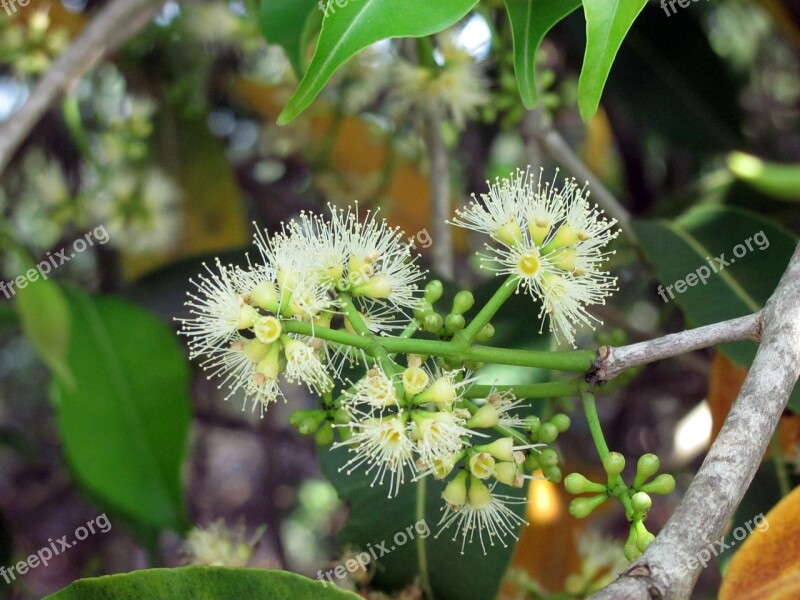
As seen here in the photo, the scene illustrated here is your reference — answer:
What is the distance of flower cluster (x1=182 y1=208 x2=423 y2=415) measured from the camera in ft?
2.55

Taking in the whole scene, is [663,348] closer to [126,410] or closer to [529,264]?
[529,264]

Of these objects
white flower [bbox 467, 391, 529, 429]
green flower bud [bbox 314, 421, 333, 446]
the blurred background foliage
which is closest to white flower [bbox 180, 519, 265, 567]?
the blurred background foliage

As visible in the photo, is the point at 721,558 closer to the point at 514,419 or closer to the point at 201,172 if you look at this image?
the point at 514,419

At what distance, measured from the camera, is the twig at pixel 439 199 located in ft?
4.83

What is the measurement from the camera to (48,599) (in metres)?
0.72

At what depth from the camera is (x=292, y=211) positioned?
2.37 m

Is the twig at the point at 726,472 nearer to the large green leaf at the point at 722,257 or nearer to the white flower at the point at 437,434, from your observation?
the white flower at the point at 437,434

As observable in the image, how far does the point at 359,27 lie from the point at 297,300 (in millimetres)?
259

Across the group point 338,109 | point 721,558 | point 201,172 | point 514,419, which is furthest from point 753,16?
point 514,419

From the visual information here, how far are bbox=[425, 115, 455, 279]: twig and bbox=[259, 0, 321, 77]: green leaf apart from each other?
474mm

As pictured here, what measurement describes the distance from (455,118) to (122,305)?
0.78m

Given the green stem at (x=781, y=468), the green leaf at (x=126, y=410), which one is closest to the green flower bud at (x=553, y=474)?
the green stem at (x=781, y=468)

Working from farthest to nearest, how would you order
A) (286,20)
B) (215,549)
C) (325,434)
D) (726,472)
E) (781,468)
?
1. (215,549)
2. (781,468)
3. (286,20)
4. (325,434)
5. (726,472)

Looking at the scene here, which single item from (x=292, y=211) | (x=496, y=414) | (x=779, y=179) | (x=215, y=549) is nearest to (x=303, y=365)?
(x=496, y=414)
